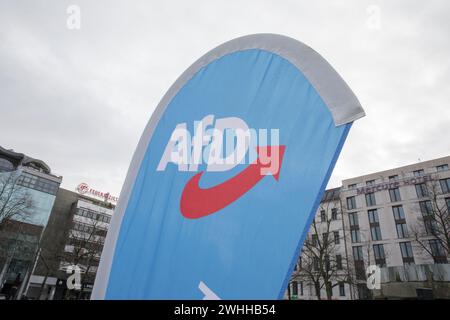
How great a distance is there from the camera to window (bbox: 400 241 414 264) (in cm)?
3674

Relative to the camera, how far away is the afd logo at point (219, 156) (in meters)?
2.45

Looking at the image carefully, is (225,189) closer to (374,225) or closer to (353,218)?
(374,225)

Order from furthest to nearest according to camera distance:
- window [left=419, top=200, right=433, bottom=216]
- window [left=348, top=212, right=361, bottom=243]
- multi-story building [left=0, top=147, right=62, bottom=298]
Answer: window [left=348, top=212, right=361, bottom=243]
multi-story building [left=0, top=147, right=62, bottom=298]
window [left=419, top=200, right=433, bottom=216]

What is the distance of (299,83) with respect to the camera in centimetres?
250

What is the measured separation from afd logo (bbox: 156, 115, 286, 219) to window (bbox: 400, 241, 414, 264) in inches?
1677

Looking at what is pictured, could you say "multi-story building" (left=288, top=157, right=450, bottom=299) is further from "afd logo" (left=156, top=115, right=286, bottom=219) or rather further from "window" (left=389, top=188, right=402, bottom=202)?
"afd logo" (left=156, top=115, right=286, bottom=219)

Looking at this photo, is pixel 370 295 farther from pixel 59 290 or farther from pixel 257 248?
pixel 59 290

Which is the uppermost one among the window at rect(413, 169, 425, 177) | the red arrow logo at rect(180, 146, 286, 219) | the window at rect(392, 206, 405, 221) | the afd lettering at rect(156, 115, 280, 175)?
the window at rect(413, 169, 425, 177)

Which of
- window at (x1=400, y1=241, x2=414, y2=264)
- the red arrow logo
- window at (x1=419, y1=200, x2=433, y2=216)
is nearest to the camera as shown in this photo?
the red arrow logo

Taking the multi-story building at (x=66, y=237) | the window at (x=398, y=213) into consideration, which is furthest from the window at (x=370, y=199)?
the multi-story building at (x=66, y=237)

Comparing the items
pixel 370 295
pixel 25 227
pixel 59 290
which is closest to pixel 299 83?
pixel 370 295
